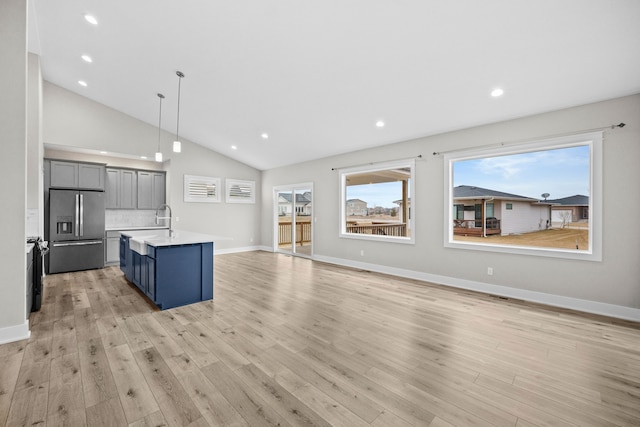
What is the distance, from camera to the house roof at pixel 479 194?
420 centimetres

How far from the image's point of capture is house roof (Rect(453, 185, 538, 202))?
4.20 m

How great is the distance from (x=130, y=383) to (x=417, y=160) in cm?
495

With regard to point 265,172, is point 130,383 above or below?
below

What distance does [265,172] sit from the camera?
8625mm

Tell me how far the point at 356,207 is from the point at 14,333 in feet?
18.2

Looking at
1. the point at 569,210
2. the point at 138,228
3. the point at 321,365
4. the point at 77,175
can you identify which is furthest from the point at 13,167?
the point at 569,210

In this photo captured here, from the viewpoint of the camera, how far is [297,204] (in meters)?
7.87

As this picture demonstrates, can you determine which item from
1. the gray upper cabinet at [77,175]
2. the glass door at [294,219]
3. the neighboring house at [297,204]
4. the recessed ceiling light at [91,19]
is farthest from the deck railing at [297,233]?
the recessed ceiling light at [91,19]

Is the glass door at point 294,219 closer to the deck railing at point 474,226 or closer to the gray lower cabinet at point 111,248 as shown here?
the deck railing at point 474,226

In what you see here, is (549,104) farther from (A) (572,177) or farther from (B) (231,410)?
(B) (231,410)

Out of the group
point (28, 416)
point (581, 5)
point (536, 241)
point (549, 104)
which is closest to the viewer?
point (28, 416)

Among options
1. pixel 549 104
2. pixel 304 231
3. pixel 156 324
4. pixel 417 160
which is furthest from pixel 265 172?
pixel 549 104

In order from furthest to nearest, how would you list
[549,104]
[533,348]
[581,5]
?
[549,104]
[533,348]
[581,5]

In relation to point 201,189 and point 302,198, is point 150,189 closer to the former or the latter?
point 201,189
